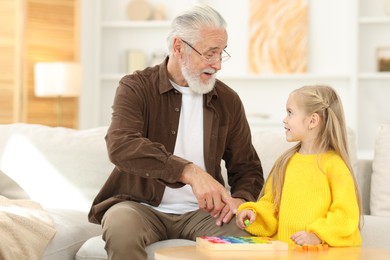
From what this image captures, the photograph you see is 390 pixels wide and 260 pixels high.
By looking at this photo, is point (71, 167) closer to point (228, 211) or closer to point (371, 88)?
point (228, 211)

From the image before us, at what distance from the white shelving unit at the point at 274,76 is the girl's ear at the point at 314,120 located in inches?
146

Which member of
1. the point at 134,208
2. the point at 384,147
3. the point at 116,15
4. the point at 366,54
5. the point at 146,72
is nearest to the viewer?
the point at 134,208

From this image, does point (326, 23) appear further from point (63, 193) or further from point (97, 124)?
point (63, 193)

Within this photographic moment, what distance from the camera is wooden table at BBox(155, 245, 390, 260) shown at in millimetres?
2118

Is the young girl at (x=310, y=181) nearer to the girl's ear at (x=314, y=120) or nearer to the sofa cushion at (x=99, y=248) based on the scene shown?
the girl's ear at (x=314, y=120)

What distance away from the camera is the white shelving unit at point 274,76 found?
250 inches

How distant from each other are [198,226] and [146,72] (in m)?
0.62

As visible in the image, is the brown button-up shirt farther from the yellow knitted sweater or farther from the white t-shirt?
the yellow knitted sweater

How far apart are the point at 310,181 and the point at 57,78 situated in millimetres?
4284

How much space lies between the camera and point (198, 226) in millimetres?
2816

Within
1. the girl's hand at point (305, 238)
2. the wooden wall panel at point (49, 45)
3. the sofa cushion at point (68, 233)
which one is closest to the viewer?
the girl's hand at point (305, 238)

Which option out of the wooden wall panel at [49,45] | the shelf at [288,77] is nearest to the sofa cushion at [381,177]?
the shelf at [288,77]

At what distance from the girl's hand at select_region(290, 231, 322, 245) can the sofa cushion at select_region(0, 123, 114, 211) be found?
121cm

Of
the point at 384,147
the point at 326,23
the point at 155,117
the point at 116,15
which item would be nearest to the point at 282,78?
the point at 326,23
